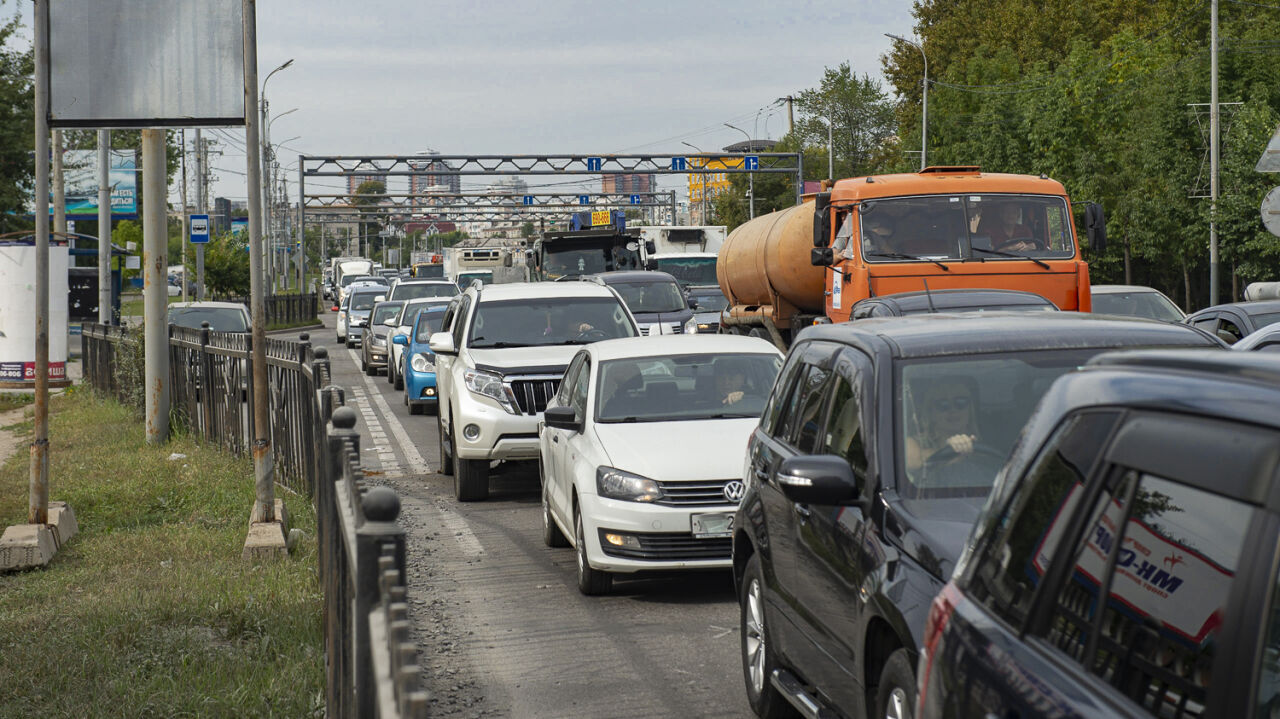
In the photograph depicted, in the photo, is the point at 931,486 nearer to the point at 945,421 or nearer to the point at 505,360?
the point at 945,421

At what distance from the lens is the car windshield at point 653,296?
2569 cm

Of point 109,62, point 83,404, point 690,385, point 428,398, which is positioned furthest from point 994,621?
point 83,404

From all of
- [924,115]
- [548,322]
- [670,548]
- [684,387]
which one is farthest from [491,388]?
[924,115]

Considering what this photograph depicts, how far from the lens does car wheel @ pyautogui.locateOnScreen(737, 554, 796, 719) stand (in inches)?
235

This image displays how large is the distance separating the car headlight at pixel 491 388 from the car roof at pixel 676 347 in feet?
7.74

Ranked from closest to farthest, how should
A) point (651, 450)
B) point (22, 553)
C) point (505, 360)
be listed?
point (651, 450), point (22, 553), point (505, 360)

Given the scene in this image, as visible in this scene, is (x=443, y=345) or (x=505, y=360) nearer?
(x=505, y=360)

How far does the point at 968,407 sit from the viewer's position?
5.20m

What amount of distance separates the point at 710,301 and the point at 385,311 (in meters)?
7.18

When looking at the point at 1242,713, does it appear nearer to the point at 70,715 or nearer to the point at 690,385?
the point at 70,715

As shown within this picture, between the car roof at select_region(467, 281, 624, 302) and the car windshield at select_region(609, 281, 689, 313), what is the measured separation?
10.5 meters

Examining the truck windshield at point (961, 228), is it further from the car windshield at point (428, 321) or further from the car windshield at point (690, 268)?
the car windshield at point (690, 268)

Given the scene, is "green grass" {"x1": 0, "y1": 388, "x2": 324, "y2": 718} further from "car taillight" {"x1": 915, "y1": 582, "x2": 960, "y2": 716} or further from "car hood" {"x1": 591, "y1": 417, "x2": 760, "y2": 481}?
"car taillight" {"x1": 915, "y1": 582, "x2": 960, "y2": 716}

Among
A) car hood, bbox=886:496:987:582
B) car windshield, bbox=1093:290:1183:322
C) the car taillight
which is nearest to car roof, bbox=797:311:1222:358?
car hood, bbox=886:496:987:582
